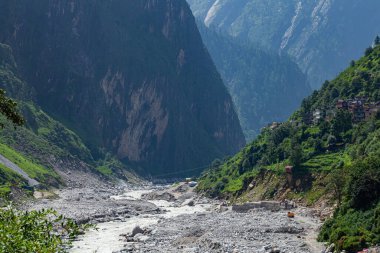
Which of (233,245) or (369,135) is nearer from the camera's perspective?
(233,245)

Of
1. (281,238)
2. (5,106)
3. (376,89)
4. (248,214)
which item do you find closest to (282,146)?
(376,89)

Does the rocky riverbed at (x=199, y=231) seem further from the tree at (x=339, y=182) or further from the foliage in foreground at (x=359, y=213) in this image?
the tree at (x=339, y=182)

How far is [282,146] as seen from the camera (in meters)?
119

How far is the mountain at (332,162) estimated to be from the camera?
195 feet

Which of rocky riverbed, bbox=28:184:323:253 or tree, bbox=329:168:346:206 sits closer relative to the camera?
rocky riverbed, bbox=28:184:323:253

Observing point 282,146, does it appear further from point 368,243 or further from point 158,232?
point 368,243

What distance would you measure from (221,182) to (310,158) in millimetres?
31328

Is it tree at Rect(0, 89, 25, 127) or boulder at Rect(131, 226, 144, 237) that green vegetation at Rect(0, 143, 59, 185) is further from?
tree at Rect(0, 89, 25, 127)

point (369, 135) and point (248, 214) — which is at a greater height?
point (369, 135)

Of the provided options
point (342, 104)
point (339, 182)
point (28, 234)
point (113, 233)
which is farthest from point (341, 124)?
point (28, 234)

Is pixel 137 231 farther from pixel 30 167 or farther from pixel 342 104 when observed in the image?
pixel 30 167

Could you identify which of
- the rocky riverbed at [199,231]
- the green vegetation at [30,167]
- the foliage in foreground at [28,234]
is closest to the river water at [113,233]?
the rocky riverbed at [199,231]

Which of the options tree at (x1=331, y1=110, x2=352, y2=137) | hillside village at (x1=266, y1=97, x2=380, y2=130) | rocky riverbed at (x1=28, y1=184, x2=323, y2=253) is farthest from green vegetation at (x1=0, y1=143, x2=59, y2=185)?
tree at (x1=331, y1=110, x2=352, y2=137)

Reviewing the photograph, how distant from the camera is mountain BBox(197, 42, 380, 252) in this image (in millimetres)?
59500
